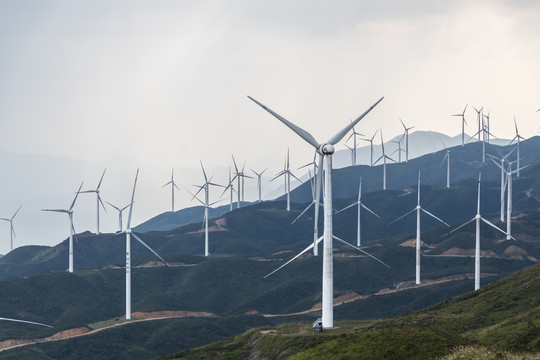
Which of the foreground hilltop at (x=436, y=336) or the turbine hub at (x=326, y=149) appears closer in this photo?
the foreground hilltop at (x=436, y=336)

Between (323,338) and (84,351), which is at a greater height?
(323,338)

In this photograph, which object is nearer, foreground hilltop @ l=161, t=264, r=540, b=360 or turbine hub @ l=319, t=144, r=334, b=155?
foreground hilltop @ l=161, t=264, r=540, b=360

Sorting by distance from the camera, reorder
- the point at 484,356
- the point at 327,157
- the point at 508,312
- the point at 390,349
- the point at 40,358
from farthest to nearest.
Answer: the point at 40,358, the point at 508,312, the point at 327,157, the point at 390,349, the point at 484,356

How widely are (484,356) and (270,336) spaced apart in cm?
6284

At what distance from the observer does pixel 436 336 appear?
9062 centimetres

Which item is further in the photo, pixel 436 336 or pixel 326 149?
pixel 326 149

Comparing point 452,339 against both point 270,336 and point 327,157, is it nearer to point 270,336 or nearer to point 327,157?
point 327,157

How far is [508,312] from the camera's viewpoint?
12506cm

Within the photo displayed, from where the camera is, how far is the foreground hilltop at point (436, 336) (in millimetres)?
87312

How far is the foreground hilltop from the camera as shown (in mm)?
87312

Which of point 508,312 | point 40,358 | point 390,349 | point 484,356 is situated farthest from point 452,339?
point 40,358

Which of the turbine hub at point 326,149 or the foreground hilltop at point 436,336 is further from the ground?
the turbine hub at point 326,149

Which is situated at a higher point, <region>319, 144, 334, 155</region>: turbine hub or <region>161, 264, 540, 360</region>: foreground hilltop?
<region>319, 144, 334, 155</region>: turbine hub

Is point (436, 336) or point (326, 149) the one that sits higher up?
point (326, 149)
